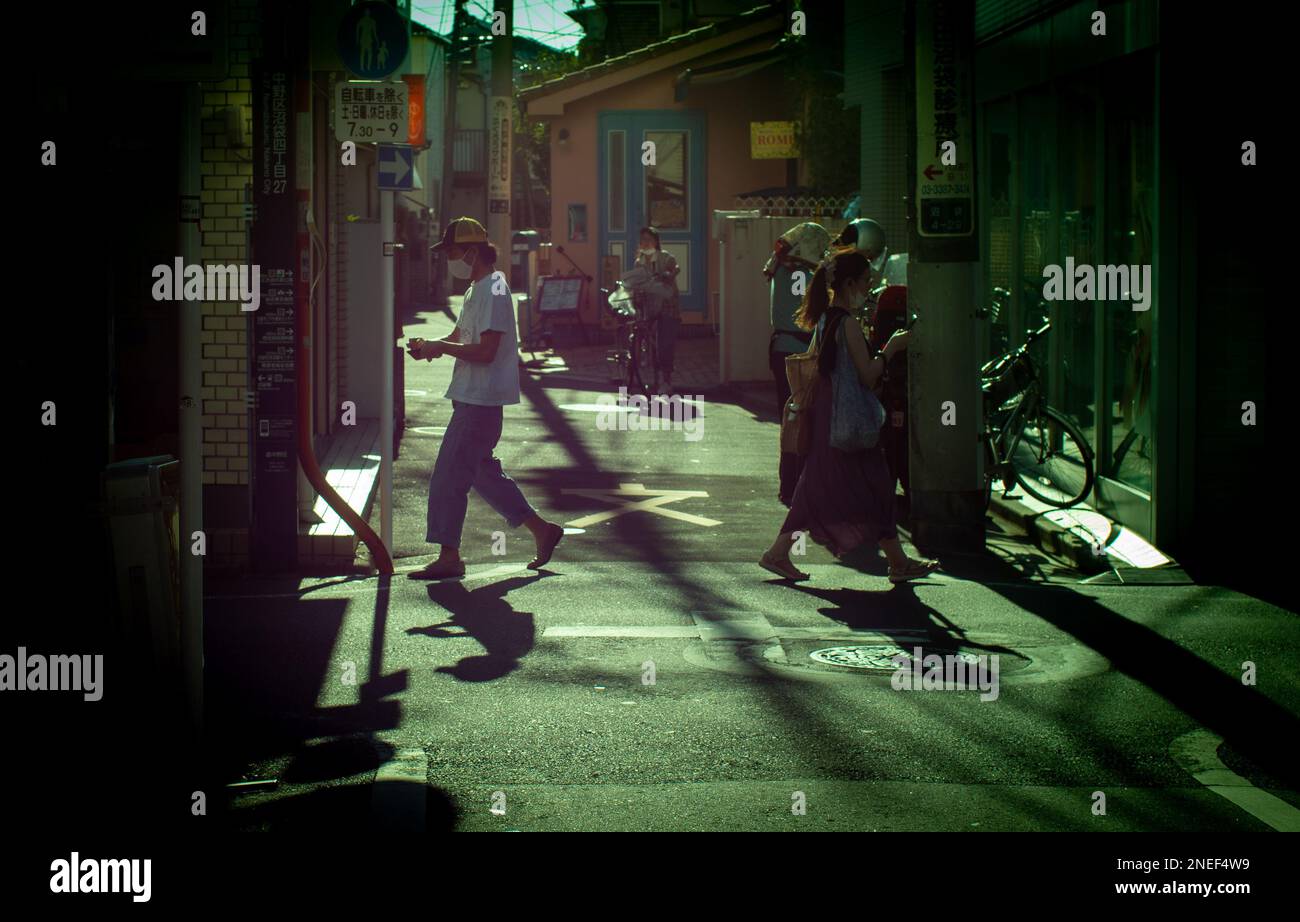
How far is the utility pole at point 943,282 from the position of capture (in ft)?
34.4

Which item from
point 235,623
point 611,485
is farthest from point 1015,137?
point 235,623

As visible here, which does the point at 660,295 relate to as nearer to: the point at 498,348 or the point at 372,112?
the point at 498,348

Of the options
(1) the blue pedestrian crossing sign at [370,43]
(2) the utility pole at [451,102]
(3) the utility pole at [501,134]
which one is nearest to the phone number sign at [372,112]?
(1) the blue pedestrian crossing sign at [370,43]

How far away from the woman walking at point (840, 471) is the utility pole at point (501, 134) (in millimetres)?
13455

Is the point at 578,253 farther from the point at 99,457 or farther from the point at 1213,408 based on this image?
the point at 99,457

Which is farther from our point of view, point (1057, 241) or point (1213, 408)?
point (1057, 241)

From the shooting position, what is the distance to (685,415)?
737 inches

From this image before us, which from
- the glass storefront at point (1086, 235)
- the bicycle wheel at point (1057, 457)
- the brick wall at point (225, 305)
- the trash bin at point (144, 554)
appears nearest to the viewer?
the trash bin at point (144, 554)

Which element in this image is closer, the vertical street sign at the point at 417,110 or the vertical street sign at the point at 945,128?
the vertical street sign at the point at 945,128

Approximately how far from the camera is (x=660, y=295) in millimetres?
20547

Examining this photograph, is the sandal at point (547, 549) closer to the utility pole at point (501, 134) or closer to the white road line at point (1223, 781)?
the white road line at point (1223, 781)

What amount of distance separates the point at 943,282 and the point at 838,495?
1845 millimetres

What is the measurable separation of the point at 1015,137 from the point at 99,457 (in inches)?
→ 422

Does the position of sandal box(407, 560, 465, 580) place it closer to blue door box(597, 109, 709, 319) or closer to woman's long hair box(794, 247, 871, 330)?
woman's long hair box(794, 247, 871, 330)
